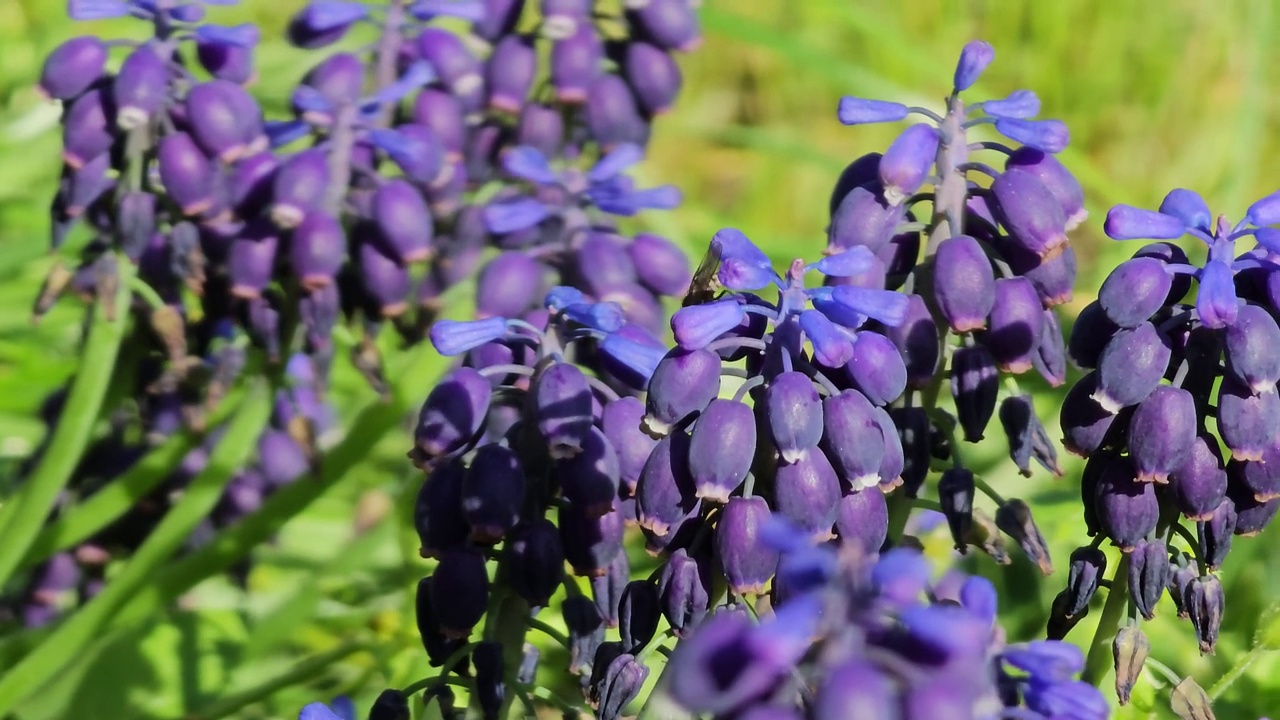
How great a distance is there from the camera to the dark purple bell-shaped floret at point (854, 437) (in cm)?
178

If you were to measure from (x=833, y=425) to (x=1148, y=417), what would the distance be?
466 mm

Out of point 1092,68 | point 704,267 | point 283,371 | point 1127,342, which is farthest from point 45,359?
point 1092,68

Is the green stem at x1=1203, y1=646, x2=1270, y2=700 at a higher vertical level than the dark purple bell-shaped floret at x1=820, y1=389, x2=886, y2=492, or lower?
lower

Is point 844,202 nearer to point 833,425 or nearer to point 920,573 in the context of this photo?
point 833,425

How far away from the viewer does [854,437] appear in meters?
1.78

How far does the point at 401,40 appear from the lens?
11.5ft

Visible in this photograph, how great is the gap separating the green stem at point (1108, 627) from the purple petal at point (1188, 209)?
51 centimetres

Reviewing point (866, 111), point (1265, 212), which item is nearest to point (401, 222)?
point (866, 111)

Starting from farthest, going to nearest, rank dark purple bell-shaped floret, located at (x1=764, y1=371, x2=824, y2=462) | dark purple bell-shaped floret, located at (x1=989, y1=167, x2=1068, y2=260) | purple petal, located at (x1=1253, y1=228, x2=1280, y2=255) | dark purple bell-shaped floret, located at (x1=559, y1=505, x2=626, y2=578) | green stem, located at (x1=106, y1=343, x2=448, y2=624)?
green stem, located at (x1=106, y1=343, x2=448, y2=624)
dark purple bell-shaped floret, located at (x1=559, y1=505, x2=626, y2=578)
dark purple bell-shaped floret, located at (x1=989, y1=167, x2=1068, y2=260)
purple petal, located at (x1=1253, y1=228, x2=1280, y2=255)
dark purple bell-shaped floret, located at (x1=764, y1=371, x2=824, y2=462)

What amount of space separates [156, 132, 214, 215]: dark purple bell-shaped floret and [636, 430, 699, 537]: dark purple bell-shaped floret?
149cm

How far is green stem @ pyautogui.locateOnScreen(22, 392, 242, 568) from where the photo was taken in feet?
10.8

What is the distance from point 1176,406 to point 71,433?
2.16m

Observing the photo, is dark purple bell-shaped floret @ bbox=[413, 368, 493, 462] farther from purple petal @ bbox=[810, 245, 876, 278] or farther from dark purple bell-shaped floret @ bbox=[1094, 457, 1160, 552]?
dark purple bell-shaped floret @ bbox=[1094, 457, 1160, 552]

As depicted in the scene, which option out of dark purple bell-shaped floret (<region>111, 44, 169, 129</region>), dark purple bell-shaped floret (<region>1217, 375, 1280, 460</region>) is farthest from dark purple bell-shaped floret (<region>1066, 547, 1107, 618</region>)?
dark purple bell-shaped floret (<region>111, 44, 169, 129</region>)
